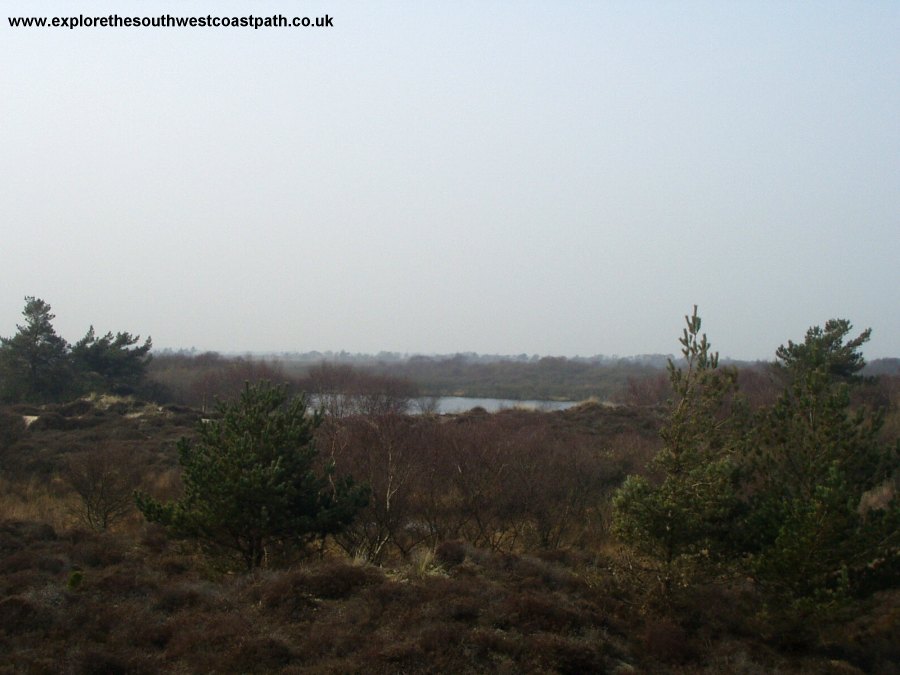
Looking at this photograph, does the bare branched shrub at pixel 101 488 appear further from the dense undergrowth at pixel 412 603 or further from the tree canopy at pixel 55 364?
the tree canopy at pixel 55 364

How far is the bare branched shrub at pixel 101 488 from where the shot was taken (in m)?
13.8

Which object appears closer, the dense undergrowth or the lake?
the dense undergrowth

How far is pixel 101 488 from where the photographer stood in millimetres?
13844

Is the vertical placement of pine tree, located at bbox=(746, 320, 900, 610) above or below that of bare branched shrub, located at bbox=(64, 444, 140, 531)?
above

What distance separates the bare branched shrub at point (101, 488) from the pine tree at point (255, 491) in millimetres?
4637

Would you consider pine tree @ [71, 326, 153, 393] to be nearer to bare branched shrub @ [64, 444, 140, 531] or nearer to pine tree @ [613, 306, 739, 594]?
bare branched shrub @ [64, 444, 140, 531]

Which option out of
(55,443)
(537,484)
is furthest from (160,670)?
(55,443)

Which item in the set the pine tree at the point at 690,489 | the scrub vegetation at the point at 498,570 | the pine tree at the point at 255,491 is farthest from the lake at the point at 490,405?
the pine tree at the point at 690,489

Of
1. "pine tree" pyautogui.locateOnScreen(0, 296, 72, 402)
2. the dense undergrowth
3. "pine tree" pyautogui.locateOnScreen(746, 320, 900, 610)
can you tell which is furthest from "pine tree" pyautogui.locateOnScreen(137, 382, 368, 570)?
"pine tree" pyautogui.locateOnScreen(0, 296, 72, 402)

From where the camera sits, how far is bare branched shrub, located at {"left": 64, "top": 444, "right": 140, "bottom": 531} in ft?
45.1

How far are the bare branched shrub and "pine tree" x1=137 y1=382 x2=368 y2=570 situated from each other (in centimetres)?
464

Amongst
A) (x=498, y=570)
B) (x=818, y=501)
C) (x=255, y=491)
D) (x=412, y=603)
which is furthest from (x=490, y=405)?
(x=818, y=501)

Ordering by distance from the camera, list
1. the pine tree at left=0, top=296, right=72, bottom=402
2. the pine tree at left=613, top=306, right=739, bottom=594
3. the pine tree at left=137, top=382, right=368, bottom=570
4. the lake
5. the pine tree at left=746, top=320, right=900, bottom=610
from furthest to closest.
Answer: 1. the lake
2. the pine tree at left=0, top=296, right=72, bottom=402
3. the pine tree at left=137, top=382, right=368, bottom=570
4. the pine tree at left=613, top=306, right=739, bottom=594
5. the pine tree at left=746, top=320, right=900, bottom=610

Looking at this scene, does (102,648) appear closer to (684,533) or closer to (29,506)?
(684,533)
